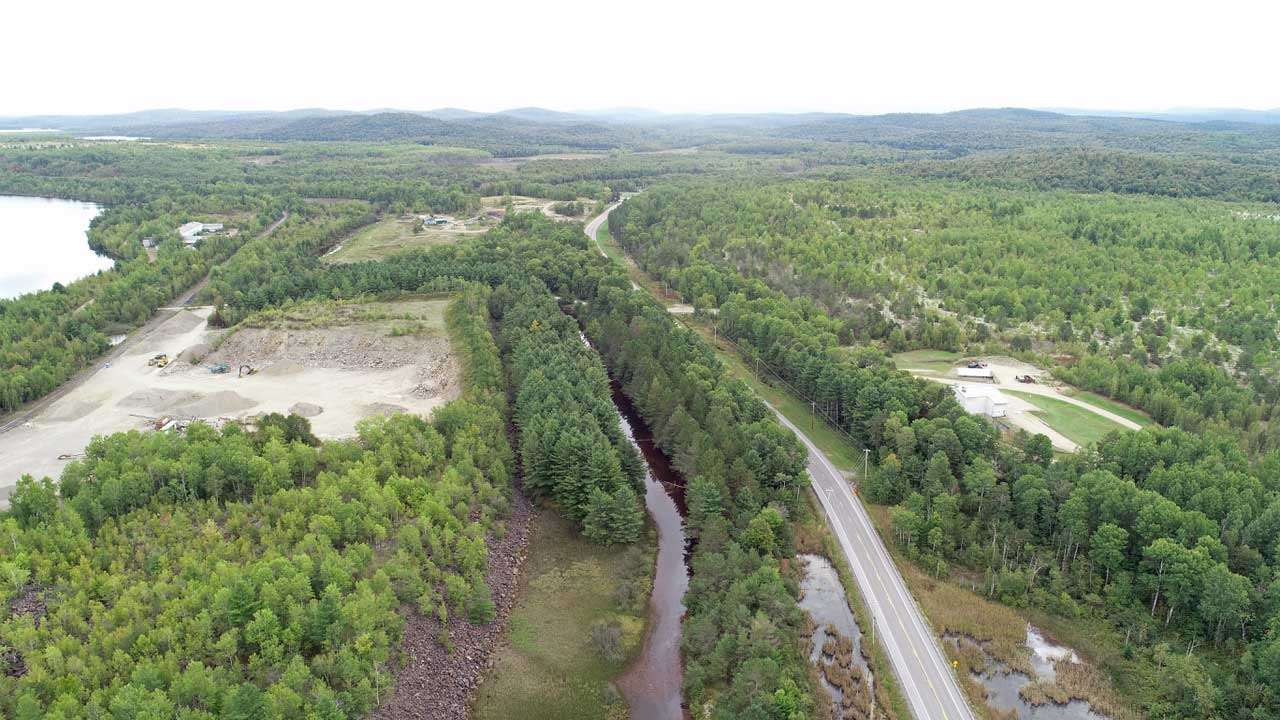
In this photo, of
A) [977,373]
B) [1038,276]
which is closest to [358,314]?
[977,373]

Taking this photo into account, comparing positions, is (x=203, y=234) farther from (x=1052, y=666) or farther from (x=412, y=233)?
(x=1052, y=666)

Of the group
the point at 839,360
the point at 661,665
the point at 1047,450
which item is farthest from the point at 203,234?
the point at 1047,450

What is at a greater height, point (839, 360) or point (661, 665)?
point (839, 360)

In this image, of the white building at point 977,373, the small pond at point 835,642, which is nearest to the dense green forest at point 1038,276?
the white building at point 977,373

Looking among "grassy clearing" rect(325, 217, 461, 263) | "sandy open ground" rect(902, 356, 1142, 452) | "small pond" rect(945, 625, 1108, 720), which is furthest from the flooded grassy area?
"grassy clearing" rect(325, 217, 461, 263)

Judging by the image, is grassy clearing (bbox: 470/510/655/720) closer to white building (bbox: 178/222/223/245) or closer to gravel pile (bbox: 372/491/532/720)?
gravel pile (bbox: 372/491/532/720)

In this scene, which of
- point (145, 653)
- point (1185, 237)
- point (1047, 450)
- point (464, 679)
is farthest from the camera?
point (1185, 237)
